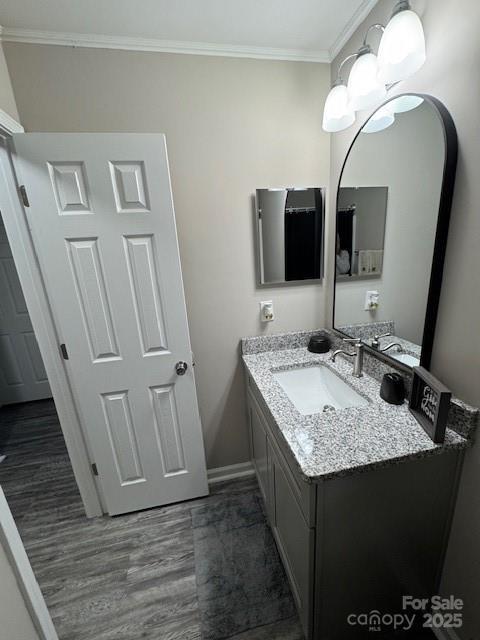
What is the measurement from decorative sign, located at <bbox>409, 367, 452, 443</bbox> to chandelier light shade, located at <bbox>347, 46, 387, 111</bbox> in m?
1.09

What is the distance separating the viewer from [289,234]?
5.12 feet

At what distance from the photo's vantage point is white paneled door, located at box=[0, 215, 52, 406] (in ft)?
9.11

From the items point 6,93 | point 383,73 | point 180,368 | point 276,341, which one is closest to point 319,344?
point 276,341

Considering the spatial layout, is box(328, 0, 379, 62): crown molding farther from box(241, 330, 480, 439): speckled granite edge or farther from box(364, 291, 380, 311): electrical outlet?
box(241, 330, 480, 439): speckled granite edge

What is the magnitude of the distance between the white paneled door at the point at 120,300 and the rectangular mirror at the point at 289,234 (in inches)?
19.7

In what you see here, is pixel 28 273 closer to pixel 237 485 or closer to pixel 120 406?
pixel 120 406

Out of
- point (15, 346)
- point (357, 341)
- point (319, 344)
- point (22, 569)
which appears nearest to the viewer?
point (22, 569)

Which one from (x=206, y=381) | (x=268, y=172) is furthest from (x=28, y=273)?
(x=268, y=172)

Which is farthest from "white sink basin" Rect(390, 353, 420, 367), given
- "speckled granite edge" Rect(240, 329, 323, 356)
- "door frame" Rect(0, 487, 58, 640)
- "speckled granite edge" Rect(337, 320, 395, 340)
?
"door frame" Rect(0, 487, 58, 640)

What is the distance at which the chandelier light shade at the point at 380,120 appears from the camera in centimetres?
109

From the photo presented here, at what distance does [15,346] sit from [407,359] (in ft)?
11.7

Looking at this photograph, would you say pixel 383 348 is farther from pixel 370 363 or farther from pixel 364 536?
pixel 364 536

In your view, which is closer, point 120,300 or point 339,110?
point 339,110

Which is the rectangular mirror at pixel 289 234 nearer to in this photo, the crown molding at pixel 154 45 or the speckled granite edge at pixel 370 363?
the speckled granite edge at pixel 370 363
